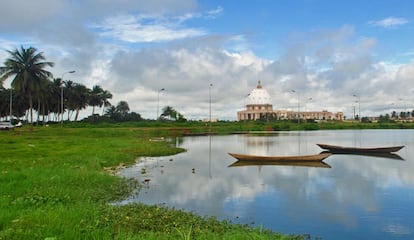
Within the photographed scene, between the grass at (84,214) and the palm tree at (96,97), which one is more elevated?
Answer: the palm tree at (96,97)

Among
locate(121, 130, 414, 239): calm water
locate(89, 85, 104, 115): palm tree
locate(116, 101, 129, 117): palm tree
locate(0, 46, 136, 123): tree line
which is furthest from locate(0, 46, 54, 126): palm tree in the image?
locate(116, 101, 129, 117): palm tree

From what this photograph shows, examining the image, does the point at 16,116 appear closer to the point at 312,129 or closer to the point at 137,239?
the point at 312,129

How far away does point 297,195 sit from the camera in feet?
60.9

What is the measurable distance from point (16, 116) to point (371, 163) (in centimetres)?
10475

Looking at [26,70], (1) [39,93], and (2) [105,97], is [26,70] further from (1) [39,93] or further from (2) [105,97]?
(2) [105,97]

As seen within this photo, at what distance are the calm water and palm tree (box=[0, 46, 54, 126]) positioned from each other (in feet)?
118

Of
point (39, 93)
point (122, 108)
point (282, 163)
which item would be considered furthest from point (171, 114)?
point (282, 163)

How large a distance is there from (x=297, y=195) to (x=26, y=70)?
51081mm

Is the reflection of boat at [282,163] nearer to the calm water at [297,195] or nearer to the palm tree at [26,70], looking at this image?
the calm water at [297,195]

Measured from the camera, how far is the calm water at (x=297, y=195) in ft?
43.8

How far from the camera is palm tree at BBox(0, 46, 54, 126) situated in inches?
2265

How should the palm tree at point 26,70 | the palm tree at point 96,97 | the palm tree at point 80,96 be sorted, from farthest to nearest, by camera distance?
the palm tree at point 96,97 → the palm tree at point 80,96 → the palm tree at point 26,70

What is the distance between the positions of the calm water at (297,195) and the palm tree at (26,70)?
36.1m

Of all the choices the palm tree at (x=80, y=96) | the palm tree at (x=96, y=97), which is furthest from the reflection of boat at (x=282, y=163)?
the palm tree at (x=96, y=97)
